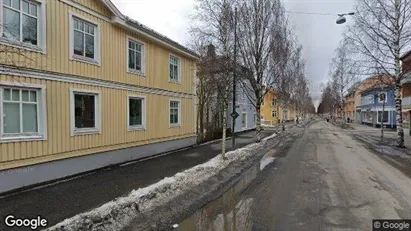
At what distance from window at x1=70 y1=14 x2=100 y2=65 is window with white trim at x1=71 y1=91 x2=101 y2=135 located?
4.00 ft

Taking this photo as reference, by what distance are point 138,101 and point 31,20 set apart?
6360 millimetres

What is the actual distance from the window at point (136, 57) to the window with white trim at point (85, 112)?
109 inches

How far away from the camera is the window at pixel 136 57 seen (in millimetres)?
14211

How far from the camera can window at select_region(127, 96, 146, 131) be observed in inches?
563

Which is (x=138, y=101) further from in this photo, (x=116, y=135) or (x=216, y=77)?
(x=216, y=77)

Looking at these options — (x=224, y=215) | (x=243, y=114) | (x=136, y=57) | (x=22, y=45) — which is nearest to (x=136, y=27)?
(x=136, y=57)

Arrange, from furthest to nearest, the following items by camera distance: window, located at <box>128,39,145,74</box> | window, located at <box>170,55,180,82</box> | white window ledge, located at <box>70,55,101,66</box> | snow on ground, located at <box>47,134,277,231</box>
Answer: window, located at <box>170,55,180,82</box> < window, located at <box>128,39,145,74</box> < white window ledge, located at <box>70,55,101,66</box> < snow on ground, located at <box>47,134,277,231</box>

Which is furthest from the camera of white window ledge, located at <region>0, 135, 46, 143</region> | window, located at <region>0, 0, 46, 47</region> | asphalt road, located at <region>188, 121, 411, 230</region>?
window, located at <region>0, 0, 46, 47</region>

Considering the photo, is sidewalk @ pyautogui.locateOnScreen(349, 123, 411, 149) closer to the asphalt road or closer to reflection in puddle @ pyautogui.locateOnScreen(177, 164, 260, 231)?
the asphalt road

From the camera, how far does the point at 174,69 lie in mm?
18500

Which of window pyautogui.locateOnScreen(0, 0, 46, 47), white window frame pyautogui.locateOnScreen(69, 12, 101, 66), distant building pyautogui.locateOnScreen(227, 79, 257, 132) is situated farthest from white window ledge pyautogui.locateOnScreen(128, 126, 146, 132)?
distant building pyautogui.locateOnScreen(227, 79, 257, 132)

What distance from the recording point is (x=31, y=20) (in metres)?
9.38

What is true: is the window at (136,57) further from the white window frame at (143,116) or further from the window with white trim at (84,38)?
the window with white trim at (84,38)

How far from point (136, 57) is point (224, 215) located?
396 inches
